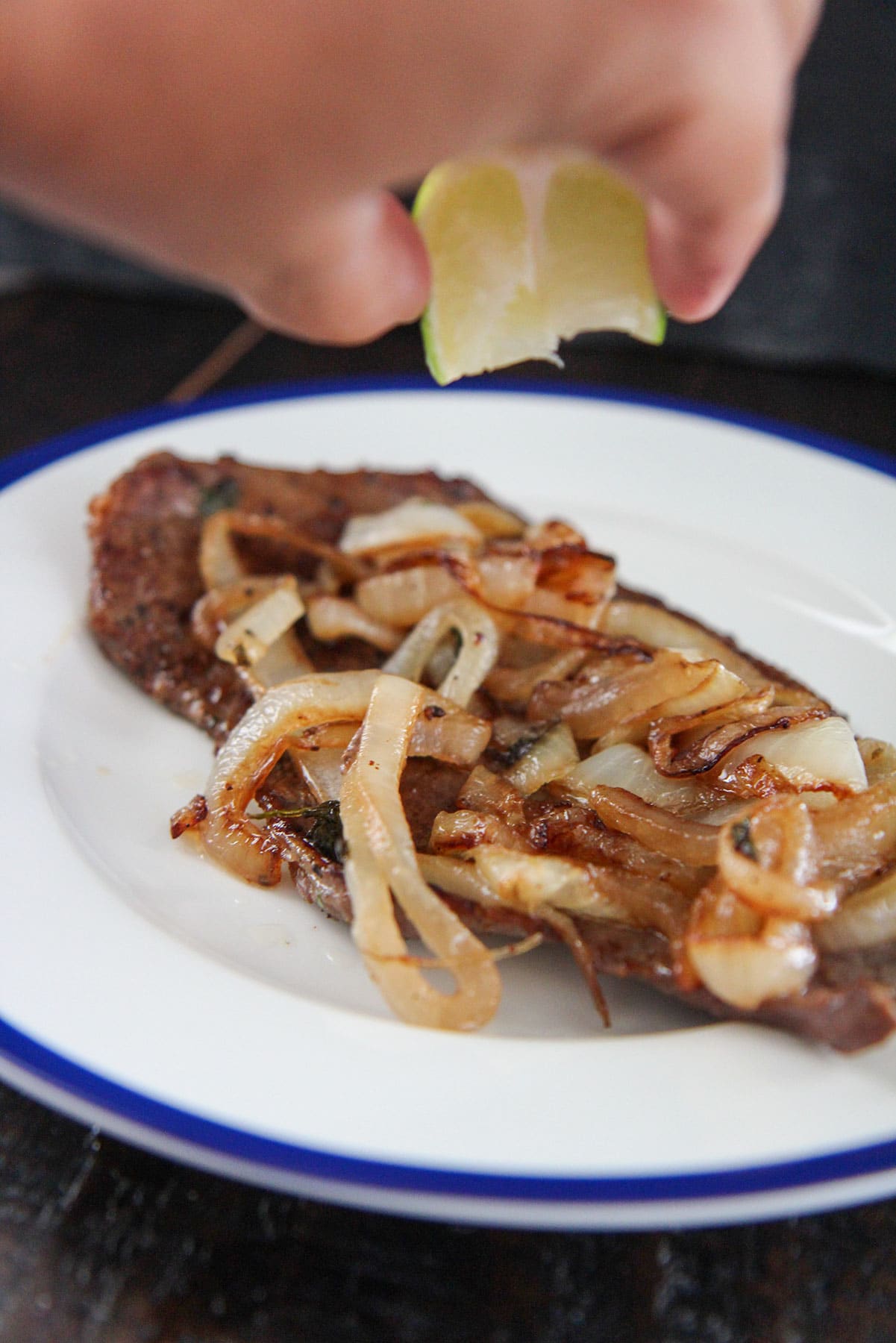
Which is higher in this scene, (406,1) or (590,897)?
(406,1)

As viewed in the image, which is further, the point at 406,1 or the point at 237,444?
the point at 237,444

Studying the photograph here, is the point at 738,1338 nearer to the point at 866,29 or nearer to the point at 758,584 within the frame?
the point at 758,584

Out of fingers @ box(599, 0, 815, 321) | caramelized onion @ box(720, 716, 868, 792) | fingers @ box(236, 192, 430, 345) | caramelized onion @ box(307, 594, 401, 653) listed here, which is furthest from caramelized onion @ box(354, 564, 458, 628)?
fingers @ box(599, 0, 815, 321)

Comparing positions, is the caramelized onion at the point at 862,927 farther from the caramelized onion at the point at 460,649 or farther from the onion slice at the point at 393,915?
the caramelized onion at the point at 460,649

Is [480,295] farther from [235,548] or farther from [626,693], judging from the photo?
[235,548]

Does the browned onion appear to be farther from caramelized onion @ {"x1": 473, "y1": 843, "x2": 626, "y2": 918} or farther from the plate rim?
the plate rim

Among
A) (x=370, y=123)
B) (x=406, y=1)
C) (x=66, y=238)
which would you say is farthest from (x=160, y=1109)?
(x=66, y=238)

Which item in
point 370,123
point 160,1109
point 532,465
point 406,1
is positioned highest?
point 406,1

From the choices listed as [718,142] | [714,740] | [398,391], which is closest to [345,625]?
[714,740]
